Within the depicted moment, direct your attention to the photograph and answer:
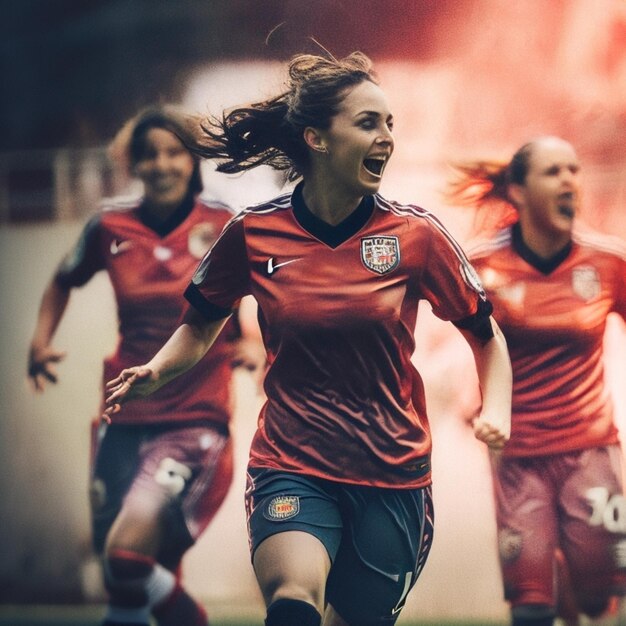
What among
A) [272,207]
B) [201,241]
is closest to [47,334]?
[201,241]

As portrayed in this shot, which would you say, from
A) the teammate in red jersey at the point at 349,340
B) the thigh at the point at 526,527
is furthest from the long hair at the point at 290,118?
the thigh at the point at 526,527

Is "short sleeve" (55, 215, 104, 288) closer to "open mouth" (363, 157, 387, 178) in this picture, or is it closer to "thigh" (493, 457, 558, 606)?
"open mouth" (363, 157, 387, 178)

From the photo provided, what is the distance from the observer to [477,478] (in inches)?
164

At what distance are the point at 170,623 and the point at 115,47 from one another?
2.05 m

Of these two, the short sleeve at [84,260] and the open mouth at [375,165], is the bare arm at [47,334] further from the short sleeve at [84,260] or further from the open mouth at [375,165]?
the open mouth at [375,165]

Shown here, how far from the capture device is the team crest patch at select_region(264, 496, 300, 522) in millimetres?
3387

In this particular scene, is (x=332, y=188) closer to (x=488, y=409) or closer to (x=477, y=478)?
(x=488, y=409)

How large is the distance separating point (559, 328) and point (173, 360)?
51.6 inches

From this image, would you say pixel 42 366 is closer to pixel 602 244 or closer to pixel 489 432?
pixel 489 432

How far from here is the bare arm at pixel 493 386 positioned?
3.51 meters

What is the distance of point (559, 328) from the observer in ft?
13.6

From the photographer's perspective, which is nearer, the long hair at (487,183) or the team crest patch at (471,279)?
the team crest patch at (471,279)

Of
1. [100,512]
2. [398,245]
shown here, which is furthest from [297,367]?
[100,512]

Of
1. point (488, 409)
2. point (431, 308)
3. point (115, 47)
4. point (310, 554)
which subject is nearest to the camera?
point (310, 554)
